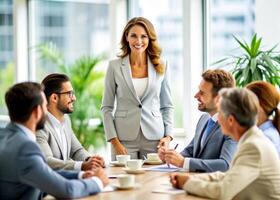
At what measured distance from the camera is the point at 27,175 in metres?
2.81

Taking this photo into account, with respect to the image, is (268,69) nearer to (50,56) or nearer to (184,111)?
(184,111)

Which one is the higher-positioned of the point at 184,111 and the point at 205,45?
the point at 205,45

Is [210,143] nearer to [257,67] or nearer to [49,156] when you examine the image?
[49,156]

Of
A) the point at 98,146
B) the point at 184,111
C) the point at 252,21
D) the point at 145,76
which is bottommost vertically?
the point at 98,146

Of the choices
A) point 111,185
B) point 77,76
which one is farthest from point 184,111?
point 111,185

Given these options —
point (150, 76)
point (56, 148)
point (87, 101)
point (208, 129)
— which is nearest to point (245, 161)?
point (208, 129)

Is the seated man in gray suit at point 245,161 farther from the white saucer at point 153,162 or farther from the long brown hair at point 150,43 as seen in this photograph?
the long brown hair at point 150,43

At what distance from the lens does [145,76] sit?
4.62 metres

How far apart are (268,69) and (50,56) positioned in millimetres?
3688

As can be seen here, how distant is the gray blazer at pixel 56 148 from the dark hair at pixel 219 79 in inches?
38.1

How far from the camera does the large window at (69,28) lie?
7.85 metres

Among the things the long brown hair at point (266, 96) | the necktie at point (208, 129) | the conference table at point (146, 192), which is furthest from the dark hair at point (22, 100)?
the long brown hair at point (266, 96)

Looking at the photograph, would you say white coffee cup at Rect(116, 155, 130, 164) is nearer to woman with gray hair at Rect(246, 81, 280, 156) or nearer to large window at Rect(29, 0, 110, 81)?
woman with gray hair at Rect(246, 81, 280, 156)

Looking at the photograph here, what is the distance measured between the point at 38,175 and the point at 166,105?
203 centimetres
